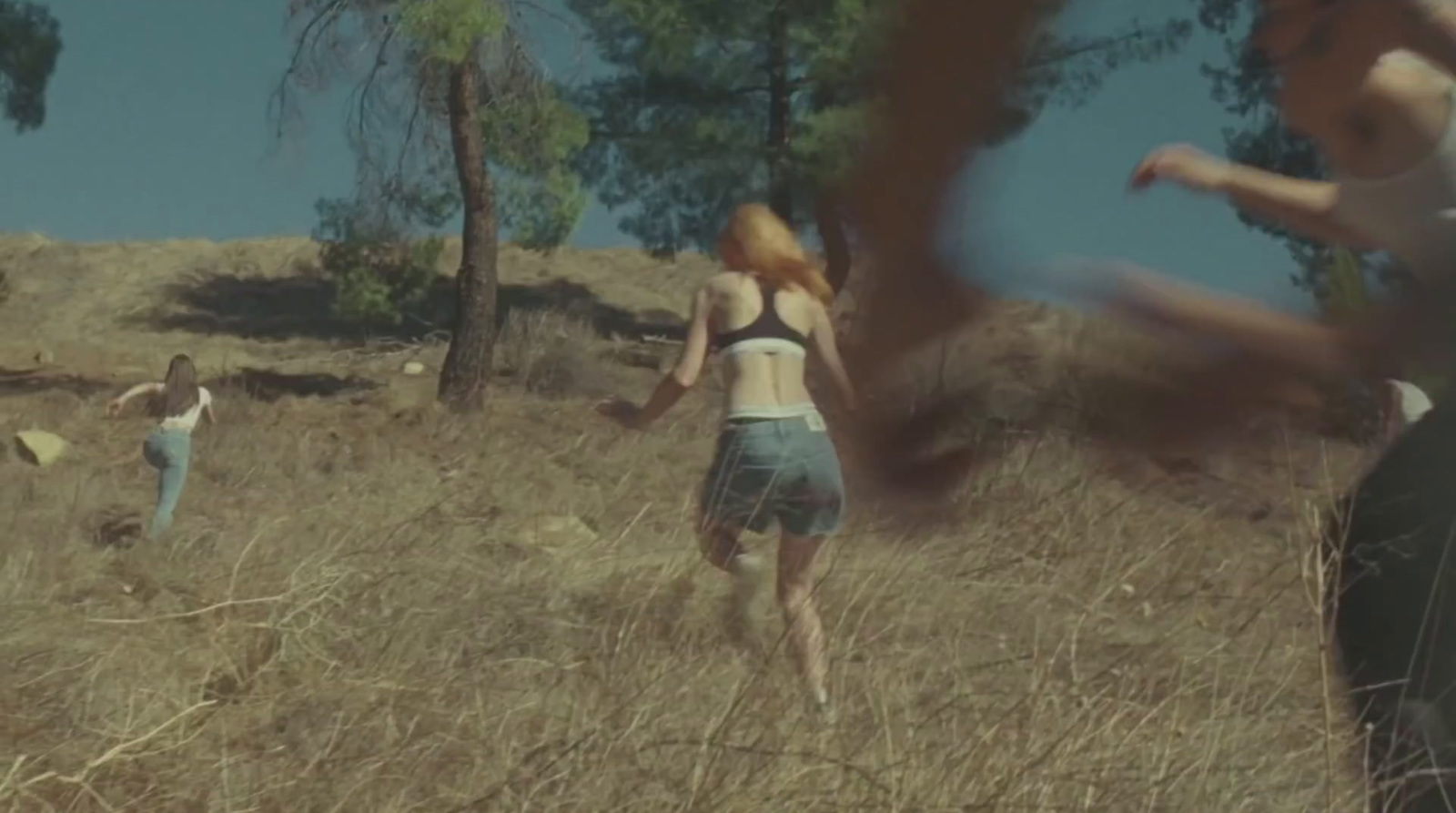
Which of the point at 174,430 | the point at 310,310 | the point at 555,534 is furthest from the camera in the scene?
the point at 310,310

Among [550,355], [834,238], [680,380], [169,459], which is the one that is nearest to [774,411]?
[680,380]

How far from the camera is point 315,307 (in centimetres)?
2800

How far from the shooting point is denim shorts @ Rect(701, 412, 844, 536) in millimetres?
4730

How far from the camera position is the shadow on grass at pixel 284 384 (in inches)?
664

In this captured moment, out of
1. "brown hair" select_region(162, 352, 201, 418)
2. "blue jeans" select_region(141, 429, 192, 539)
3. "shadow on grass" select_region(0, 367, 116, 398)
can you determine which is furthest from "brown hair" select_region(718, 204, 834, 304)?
"shadow on grass" select_region(0, 367, 116, 398)

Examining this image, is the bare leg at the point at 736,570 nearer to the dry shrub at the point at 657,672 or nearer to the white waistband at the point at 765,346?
the dry shrub at the point at 657,672

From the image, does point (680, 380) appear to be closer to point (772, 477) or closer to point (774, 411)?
point (774, 411)

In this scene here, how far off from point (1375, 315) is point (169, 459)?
27.3 ft

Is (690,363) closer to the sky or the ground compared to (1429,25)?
closer to the ground

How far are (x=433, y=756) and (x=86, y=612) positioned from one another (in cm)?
158

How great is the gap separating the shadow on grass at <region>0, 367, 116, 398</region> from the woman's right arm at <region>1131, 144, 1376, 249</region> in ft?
54.0

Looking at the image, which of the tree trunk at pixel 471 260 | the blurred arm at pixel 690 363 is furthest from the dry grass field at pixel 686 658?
the tree trunk at pixel 471 260

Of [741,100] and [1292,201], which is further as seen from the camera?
[741,100]

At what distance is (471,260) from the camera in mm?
16484
